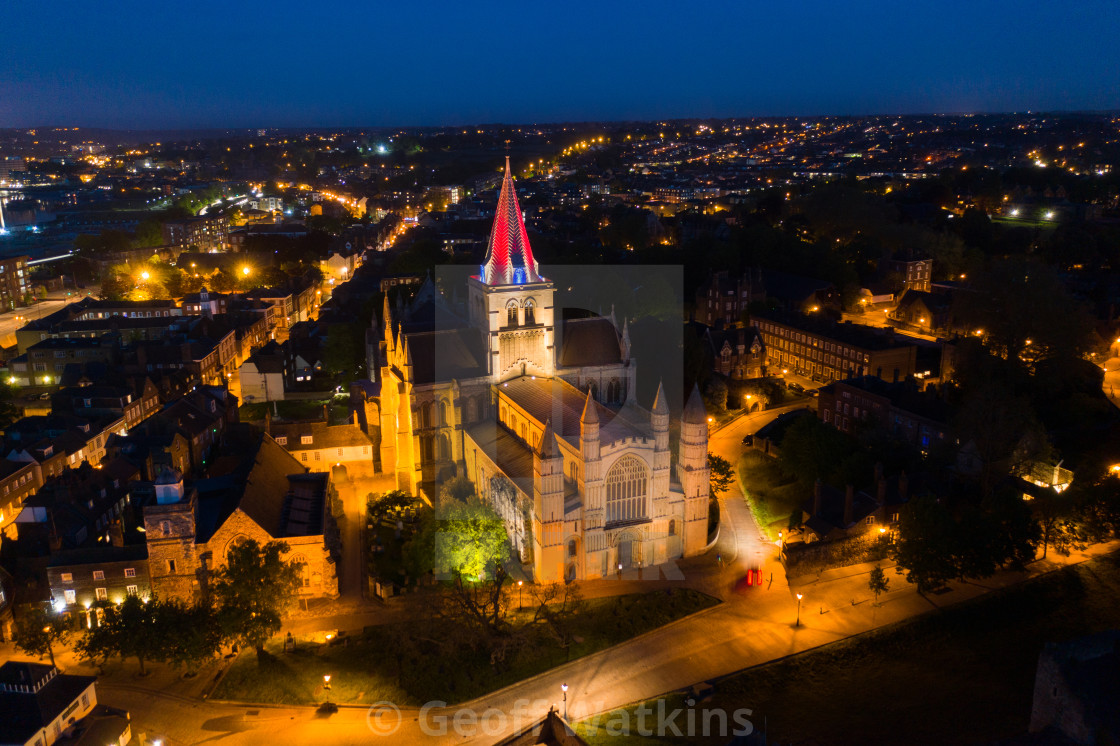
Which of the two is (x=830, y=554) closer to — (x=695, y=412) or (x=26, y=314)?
(x=695, y=412)

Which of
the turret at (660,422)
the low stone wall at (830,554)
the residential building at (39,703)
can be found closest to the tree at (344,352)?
the turret at (660,422)

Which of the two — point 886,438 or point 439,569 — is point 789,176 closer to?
point 886,438

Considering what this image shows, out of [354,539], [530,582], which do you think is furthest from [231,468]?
[530,582]

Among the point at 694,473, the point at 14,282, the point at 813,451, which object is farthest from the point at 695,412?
the point at 14,282

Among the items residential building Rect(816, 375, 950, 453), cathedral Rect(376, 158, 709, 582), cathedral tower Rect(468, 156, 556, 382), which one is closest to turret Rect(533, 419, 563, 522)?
cathedral Rect(376, 158, 709, 582)

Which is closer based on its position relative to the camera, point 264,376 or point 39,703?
point 39,703

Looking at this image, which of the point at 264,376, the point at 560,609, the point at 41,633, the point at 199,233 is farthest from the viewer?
the point at 199,233
